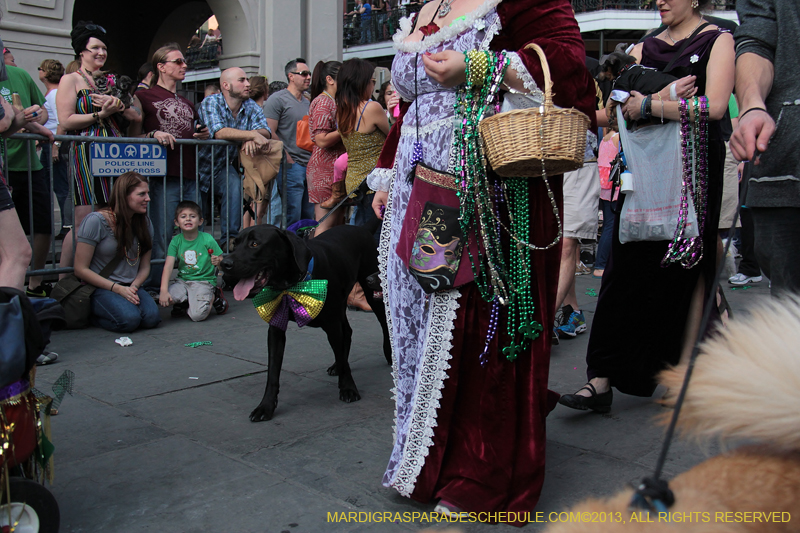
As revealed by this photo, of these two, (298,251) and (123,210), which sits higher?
(123,210)

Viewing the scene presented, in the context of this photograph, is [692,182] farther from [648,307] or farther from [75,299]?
[75,299]

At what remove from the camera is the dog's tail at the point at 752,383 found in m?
1.32

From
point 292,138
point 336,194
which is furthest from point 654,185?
point 292,138

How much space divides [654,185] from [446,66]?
1.58 m

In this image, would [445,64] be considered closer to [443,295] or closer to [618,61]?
[443,295]

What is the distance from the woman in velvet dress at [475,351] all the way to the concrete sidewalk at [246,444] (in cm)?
15

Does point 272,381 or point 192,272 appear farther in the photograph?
point 192,272

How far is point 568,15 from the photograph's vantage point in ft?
8.06

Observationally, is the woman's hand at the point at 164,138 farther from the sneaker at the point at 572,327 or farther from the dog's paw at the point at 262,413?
the sneaker at the point at 572,327

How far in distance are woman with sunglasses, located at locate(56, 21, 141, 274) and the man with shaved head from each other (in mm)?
1007

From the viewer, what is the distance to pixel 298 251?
371 cm

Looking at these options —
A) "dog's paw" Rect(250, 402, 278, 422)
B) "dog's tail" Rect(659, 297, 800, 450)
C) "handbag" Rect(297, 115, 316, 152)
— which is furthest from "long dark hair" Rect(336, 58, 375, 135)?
"dog's tail" Rect(659, 297, 800, 450)

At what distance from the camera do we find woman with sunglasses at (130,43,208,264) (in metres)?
6.57

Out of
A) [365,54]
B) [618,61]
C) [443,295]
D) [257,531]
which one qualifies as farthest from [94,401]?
[365,54]
